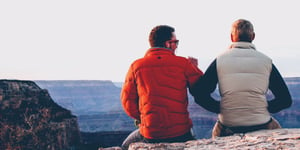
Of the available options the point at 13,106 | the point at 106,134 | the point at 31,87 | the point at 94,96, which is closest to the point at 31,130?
the point at 13,106

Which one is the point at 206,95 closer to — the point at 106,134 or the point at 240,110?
the point at 240,110

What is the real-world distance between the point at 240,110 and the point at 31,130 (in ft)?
61.8

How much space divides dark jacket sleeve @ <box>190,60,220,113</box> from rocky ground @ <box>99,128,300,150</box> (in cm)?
37

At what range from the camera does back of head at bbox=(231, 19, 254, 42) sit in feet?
11.7

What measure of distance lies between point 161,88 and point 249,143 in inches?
34.9

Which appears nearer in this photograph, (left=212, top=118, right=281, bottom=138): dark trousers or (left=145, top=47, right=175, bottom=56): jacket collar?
(left=212, top=118, right=281, bottom=138): dark trousers

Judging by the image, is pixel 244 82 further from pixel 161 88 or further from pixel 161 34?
pixel 161 34

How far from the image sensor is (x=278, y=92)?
3648mm

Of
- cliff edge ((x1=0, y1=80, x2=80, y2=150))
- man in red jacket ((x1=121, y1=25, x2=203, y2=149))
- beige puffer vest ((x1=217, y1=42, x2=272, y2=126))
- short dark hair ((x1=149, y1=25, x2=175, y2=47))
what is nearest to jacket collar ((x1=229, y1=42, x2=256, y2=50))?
beige puffer vest ((x1=217, y1=42, x2=272, y2=126))

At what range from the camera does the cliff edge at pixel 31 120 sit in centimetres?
2022

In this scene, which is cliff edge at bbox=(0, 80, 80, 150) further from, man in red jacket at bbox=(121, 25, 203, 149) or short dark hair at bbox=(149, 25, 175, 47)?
short dark hair at bbox=(149, 25, 175, 47)

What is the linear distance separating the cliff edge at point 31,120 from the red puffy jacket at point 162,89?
17.4m

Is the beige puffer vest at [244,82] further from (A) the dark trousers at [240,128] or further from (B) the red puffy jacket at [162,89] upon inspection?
(B) the red puffy jacket at [162,89]

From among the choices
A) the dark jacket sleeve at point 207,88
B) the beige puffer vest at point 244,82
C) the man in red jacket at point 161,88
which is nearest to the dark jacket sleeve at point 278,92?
the beige puffer vest at point 244,82
